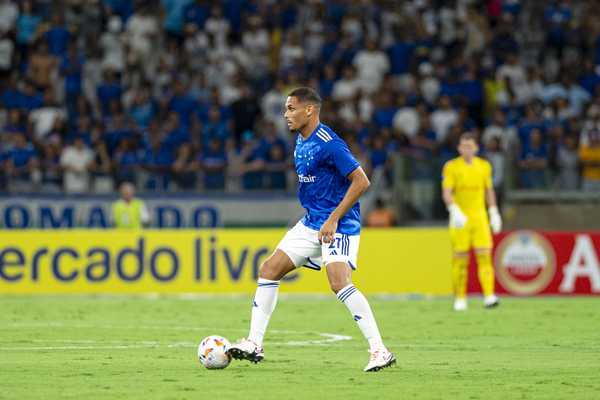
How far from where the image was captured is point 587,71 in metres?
27.0

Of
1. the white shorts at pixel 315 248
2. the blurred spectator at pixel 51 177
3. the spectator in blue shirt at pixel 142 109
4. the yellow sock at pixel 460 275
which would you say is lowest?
the yellow sock at pixel 460 275

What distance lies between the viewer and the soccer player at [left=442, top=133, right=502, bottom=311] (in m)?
18.9

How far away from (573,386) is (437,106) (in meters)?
17.0

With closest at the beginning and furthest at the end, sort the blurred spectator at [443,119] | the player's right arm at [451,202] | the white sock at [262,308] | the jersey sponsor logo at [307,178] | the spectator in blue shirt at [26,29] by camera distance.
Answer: the jersey sponsor logo at [307,178]
the white sock at [262,308]
the player's right arm at [451,202]
the blurred spectator at [443,119]
the spectator in blue shirt at [26,29]

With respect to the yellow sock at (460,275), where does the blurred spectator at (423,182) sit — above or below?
above

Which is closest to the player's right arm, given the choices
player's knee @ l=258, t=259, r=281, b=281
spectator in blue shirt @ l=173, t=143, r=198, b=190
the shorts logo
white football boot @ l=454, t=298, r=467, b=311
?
white football boot @ l=454, t=298, r=467, b=311

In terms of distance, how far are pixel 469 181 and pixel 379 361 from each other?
862cm

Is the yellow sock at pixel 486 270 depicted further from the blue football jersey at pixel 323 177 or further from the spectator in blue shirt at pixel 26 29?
the spectator in blue shirt at pixel 26 29

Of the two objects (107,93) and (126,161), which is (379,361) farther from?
(107,93)

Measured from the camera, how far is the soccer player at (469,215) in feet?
62.1

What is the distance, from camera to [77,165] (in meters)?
25.2

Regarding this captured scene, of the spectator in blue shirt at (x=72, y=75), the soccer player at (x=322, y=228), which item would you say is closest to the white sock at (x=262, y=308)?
the soccer player at (x=322, y=228)

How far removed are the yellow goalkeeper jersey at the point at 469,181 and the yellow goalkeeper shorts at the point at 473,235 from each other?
0.13 m

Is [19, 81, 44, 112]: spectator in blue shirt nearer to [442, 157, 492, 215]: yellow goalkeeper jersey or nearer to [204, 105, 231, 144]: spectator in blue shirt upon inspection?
[204, 105, 231, 144]: spectator in blue shirt
